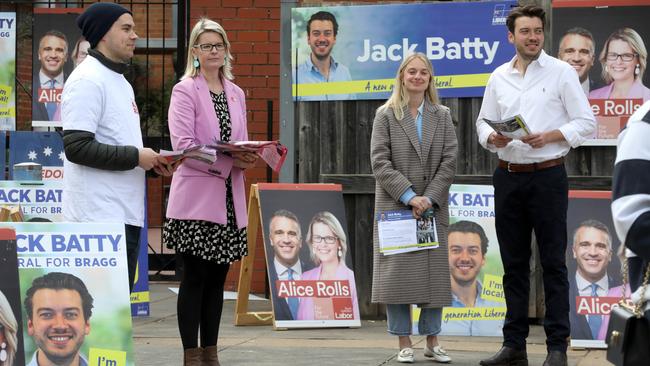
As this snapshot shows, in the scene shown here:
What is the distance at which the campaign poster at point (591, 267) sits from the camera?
7754 millimetres

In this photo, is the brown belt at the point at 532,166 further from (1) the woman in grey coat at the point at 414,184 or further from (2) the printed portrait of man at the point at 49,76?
(2) the printed portrait of man at the point at 49,76

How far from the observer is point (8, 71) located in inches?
428

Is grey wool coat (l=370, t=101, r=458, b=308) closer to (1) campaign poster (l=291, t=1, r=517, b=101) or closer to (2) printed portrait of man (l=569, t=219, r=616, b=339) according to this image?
(2) printed portrait of man (l=569, t=219, r=616, b=339)

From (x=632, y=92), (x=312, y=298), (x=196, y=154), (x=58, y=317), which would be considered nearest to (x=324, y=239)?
(x=312, y=298)

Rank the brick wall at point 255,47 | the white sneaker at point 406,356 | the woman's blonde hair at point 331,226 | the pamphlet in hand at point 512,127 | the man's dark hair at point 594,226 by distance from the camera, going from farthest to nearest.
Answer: the brick wall at point 255,47 < the woman's blonde hair at point 331,226 < the man's dark hair at point 594,226 < the white sneaker at point 406,356 < the pamphlet in hand at point 512,127

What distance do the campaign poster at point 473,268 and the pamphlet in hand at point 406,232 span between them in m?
1.17

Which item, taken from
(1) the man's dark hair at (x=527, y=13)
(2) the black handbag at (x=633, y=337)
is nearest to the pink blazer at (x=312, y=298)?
(1) the man's dark hair at (x=527, y=13)

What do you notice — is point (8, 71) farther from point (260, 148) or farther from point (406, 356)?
point (406, 356)

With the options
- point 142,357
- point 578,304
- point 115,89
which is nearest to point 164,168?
point 115,89

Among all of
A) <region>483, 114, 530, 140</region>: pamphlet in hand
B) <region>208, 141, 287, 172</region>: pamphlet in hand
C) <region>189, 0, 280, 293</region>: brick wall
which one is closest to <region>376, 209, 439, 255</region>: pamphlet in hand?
<region>483, 114, 530, 140</region>: pamphlet in hand

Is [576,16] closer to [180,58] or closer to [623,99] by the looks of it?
[623,99]

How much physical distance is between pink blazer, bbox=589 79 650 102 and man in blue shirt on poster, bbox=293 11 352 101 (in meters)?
1.89

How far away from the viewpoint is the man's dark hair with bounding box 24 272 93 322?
544cm

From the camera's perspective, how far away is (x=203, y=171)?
6.24 meters
